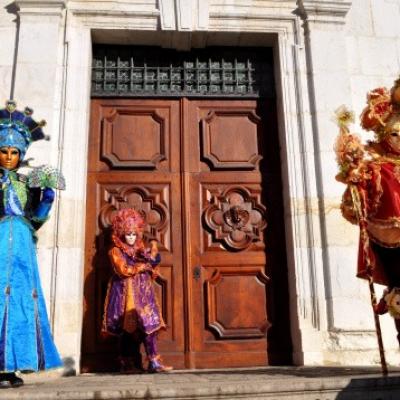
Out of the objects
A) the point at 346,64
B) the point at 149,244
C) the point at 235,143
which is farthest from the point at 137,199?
the point at 346,64

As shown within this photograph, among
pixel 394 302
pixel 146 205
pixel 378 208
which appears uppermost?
pixel 146 205

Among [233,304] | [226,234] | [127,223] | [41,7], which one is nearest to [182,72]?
[41,7]

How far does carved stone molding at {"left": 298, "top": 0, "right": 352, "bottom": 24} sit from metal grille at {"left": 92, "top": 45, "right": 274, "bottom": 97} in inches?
23.0

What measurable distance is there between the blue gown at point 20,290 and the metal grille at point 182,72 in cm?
208

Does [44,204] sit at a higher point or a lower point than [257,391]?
higher

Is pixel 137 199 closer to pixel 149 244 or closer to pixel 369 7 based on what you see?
pixel 149 244

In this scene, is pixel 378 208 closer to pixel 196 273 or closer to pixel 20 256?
pixel 196 273

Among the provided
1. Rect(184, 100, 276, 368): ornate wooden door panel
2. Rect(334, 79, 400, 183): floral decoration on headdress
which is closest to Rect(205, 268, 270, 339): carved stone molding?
Rect(184, 100, 276, 368): ornate wooden door panel

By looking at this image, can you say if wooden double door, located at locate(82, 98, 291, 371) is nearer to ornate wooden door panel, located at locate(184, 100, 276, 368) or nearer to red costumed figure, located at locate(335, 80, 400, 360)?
ornate wooden door panel, located at locate(184, 100, 276, 368)

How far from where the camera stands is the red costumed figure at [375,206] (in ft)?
12.0

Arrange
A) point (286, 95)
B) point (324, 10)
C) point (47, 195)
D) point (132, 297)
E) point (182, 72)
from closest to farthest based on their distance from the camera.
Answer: point (47, 195) → point (132, 297) → point (286, 95) → point (324, 10) → point (182, 72)

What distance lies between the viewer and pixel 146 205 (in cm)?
566

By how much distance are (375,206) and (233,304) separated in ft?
7.05

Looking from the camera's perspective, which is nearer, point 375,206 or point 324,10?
point 375,206
